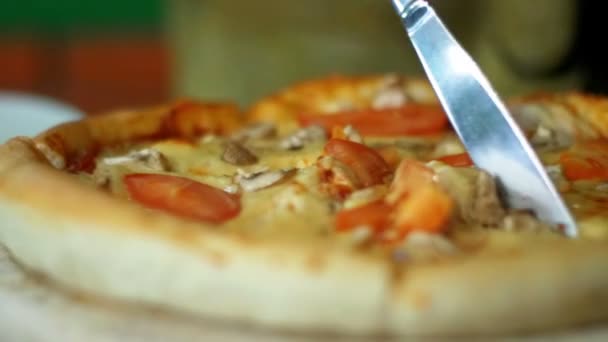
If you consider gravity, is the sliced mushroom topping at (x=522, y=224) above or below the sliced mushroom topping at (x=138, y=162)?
below

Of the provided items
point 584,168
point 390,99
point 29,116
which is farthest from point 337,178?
point 29,116

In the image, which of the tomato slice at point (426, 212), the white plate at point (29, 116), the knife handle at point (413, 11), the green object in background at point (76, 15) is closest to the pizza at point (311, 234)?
the tomato slice at point (426, 212)

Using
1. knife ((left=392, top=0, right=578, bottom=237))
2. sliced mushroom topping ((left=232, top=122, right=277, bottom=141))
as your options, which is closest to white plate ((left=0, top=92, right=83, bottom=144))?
sliced mushroom topping ((left=232, top=122, right=277, bottom=141))

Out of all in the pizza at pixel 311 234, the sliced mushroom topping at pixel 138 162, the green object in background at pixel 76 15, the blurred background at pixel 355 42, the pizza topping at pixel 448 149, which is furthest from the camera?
the green object in background at pixel 76 15

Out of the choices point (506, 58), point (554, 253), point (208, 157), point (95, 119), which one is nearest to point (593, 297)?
point (554, 253)

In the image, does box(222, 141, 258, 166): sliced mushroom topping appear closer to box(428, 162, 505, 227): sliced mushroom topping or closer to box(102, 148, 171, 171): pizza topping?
box(102, 148, 171, 171): pizza topping

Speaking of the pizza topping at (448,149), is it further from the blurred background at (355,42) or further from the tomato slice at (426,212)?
the blurred background at (355,42)

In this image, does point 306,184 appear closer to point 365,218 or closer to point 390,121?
point 365,218
